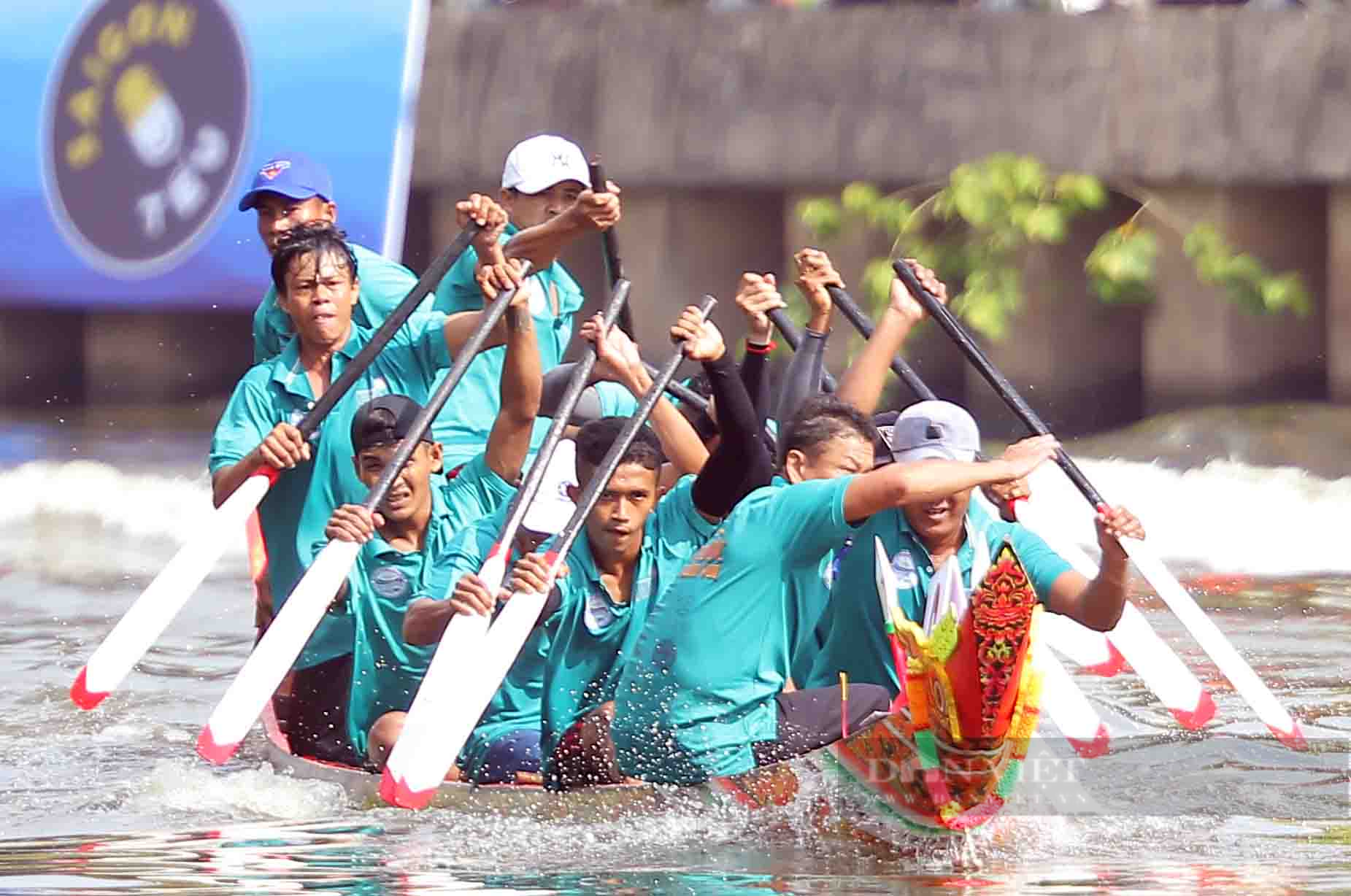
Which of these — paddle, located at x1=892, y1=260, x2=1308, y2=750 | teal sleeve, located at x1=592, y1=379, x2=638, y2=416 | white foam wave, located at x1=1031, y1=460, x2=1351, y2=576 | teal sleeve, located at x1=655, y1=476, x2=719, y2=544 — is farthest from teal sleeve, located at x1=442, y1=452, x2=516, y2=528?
white foam wave, located at x1=1031, y1=460, x2=1351, y2=576

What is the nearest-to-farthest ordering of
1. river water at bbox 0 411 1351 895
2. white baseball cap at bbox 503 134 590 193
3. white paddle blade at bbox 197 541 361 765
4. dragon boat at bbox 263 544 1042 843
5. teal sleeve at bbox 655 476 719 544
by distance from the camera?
dragon boat at bbox 263 544 1042 843 → river water at bbox 0 411 1351 895 → teal sleeve at bbox 655 476 719 544 → white paddle blade at bbox 197 541 361 765 → white baseball cap at bbox 503 134 590 193

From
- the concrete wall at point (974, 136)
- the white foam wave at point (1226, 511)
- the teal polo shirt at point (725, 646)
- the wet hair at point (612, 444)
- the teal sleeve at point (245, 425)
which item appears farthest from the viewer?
the concrete wall at point (974, 136)

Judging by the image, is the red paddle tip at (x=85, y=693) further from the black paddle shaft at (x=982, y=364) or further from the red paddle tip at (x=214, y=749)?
the black paddle shaft at (x=982, y=364)

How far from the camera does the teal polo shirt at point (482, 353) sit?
19.9 feet

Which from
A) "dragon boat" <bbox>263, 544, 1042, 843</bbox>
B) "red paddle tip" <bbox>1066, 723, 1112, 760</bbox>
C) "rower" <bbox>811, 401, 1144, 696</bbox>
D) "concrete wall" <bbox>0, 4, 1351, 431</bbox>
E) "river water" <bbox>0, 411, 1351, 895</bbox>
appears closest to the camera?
"dragon boat" <bbox>263, 544, 1042, 843</bbox>

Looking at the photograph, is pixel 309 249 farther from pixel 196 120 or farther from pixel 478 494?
pixel 196 120

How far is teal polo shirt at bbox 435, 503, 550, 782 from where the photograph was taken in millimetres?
5414

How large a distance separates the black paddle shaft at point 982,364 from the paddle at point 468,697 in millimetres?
982

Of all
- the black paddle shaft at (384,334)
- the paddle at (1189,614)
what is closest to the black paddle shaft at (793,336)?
the paddle at (1189,614)

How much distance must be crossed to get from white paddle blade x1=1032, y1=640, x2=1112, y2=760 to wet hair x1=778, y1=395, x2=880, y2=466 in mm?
764

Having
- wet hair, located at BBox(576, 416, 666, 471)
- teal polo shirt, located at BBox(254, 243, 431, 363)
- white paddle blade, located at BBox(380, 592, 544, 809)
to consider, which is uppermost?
teal polo shirt, located at BBox(254, 243, 431, 363)

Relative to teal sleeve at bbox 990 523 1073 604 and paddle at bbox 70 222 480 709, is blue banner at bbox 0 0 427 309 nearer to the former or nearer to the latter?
paddle at bbox 70 222 480 709

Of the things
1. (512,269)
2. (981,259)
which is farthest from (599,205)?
(981,259)

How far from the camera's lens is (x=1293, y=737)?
19.0ft
